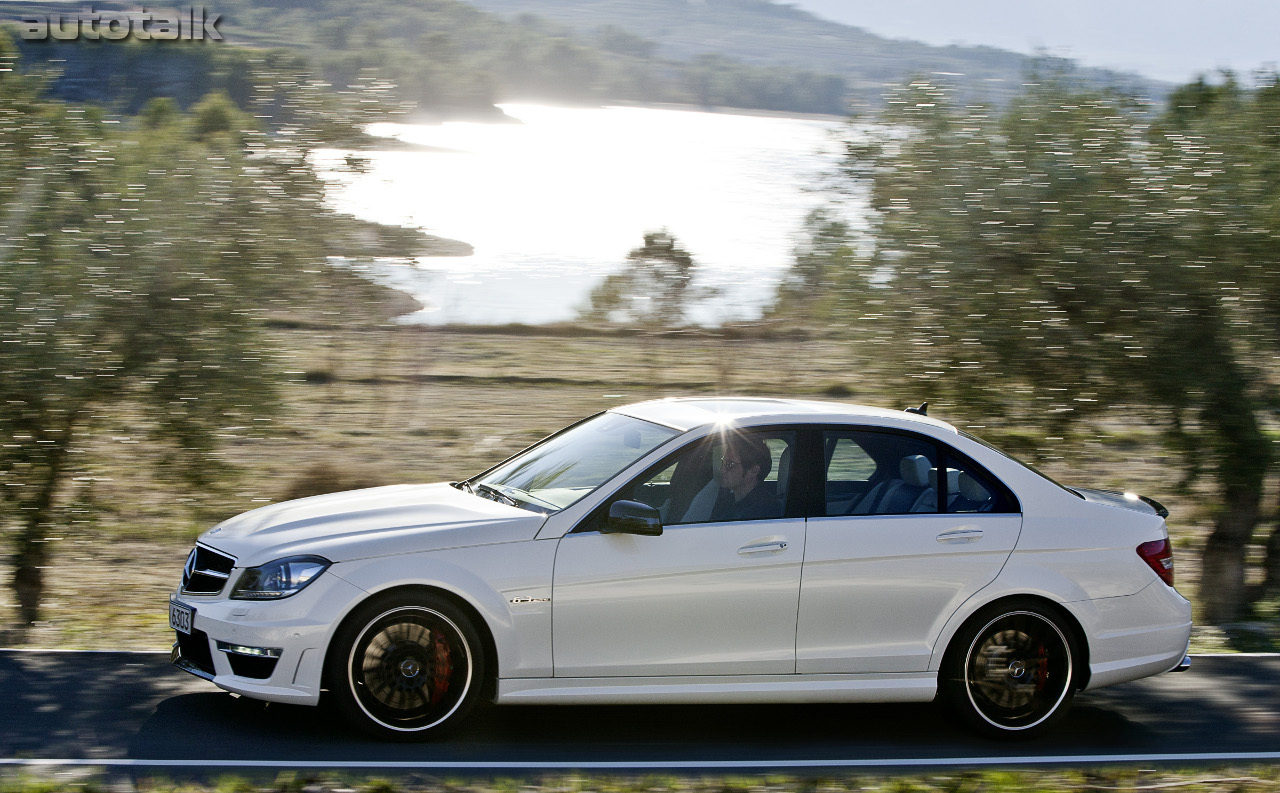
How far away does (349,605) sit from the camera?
18.2 feet

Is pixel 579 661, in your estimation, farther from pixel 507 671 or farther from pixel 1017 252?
pixel 1017 252

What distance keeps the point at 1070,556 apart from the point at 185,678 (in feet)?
14.7

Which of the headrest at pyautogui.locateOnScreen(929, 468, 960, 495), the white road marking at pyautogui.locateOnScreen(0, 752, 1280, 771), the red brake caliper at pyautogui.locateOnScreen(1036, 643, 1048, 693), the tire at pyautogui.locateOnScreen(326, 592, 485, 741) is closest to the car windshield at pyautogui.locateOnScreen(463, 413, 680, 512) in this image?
the tire at pyautogui.locateOnScreen(326, 592, 485, 741)

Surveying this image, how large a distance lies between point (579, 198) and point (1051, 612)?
17.3 m

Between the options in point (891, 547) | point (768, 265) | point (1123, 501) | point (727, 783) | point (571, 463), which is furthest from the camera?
point (768, 265)

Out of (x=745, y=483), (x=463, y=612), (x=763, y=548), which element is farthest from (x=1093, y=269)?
(x=463, y=612)

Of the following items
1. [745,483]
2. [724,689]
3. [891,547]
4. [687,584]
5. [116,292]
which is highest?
[116,292]

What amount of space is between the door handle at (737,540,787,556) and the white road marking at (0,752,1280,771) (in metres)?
0.90

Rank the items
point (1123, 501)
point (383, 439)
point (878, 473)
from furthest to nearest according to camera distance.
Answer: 1. point (383, 439)
2. point (1123, 501)
3. point (878, 473)

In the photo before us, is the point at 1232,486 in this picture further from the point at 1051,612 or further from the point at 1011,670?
the point at 1011,670

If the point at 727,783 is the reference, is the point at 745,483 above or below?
above

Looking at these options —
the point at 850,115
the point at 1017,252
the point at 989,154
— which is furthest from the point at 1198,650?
the point at 850,115

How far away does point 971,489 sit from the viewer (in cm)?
630

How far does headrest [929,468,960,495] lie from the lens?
627 centimetres
